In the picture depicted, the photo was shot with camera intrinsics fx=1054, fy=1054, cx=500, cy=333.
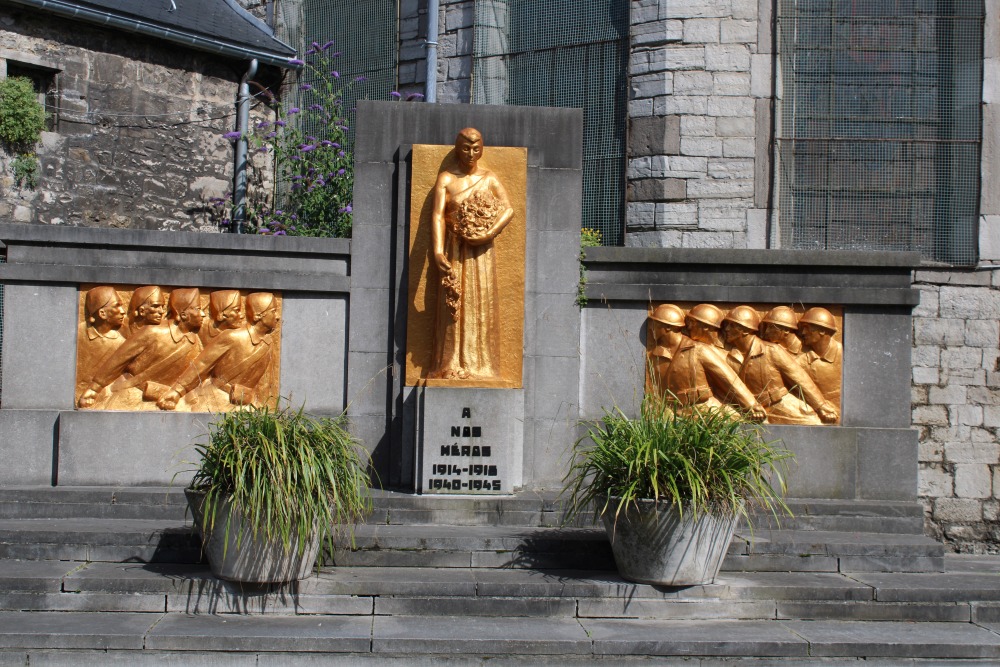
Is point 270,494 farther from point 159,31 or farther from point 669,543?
point 159,31

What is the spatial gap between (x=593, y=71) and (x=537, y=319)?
539cm

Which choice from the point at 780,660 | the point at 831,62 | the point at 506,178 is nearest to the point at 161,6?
the point at 506,178

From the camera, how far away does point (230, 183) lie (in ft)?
50.7

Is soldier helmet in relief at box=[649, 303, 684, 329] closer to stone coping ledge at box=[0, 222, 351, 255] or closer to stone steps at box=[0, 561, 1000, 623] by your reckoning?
stone steps at box=[0, 561, 1000, 623]

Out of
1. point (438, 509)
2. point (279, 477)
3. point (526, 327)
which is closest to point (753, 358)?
point (526, 327)

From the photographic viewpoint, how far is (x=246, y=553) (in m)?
6.55

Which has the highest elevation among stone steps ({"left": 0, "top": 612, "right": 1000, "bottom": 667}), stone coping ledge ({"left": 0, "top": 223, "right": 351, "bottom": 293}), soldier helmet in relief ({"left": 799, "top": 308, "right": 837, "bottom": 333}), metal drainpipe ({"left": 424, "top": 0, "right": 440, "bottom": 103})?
metal drainpipe ({"left": 424, "top": 0, "right": 440, "bottom": 103})

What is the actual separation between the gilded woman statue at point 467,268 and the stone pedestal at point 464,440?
0.99 feet

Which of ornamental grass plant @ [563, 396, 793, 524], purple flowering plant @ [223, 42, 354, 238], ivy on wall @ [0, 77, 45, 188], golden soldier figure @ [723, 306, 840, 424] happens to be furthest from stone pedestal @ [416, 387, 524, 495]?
ivy on wall @ [0, 77, 45, 188]

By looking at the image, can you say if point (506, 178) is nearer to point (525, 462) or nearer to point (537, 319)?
point (537, 319)

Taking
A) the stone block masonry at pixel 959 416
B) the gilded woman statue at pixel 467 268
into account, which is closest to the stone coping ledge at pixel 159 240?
the gilded woman statue at pixel 467 268

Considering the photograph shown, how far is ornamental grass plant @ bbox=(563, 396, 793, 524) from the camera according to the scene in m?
6.52

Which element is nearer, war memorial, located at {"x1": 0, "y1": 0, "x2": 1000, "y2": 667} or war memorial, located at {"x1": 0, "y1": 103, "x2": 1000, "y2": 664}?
war memorial, located at {"x1": 0, "y1": 0, "x2": 1000, "y2": 667}

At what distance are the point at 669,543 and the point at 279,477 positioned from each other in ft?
8.05
